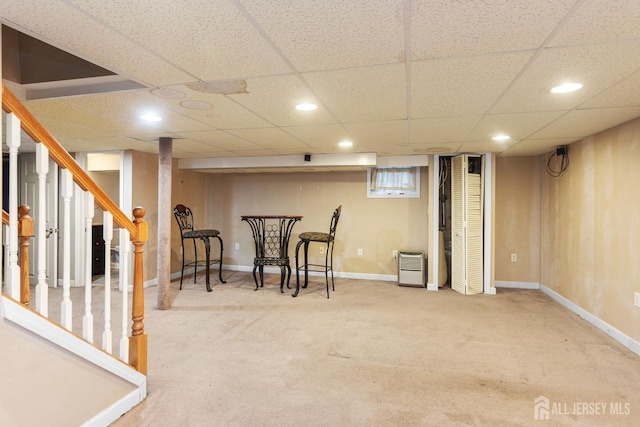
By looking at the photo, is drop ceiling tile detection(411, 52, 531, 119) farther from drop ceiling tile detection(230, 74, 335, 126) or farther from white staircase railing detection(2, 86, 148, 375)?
white staircase railing detection(2, 86, 148, 375)

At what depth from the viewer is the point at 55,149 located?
1623 mm

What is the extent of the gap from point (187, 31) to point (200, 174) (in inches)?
199

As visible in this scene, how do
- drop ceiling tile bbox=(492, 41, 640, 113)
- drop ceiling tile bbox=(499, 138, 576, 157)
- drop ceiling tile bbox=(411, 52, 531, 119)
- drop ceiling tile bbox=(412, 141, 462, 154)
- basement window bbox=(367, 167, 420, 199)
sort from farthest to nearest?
basement window bbox=(367, 167, 420, 199) → drop ceiling tile bbox=(412, 141, 462, 154) → drop ceiling tile bbox=(499, 138, 576, 157) → drop ceiling tile bbox=(411, 52, 531, 119) → drop ceiling tile bbox=(492, 41, 640, 113)

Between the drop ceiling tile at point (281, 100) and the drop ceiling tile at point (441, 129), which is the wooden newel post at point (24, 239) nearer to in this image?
the drop ceiling tile at point (281, 100)

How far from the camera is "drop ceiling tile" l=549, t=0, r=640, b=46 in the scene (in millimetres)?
1305

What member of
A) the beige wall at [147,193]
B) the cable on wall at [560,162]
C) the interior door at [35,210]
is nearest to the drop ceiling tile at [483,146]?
the cable on wall at [560,162]

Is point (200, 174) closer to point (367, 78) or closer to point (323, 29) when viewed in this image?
point (367, 78)

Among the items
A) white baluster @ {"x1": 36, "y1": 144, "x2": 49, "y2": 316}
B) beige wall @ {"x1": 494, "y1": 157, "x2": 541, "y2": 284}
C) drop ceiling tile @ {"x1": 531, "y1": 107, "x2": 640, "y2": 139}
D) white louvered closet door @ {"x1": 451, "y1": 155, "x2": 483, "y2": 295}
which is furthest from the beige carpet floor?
drop ceiling tile @ {"x1": 531, "y1": 107, "x2": 640, "y2": 139}

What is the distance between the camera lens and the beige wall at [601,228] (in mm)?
2975

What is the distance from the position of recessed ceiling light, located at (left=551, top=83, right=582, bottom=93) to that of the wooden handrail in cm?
274

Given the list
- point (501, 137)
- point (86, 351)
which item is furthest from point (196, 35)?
point (501, 137)

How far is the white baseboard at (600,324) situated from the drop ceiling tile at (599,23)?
2.61 m

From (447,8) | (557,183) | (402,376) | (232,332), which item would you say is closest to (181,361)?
(232,332)

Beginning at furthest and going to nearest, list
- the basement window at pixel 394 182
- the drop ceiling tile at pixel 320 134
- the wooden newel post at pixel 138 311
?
the basement window at pixel 394 182
the drop ceiling tile at pixel 320 134
the wooden newel post at pixel 138 311
